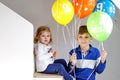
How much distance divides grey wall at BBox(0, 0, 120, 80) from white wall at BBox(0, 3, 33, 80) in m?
0.92

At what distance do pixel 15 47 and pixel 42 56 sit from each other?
12.4 inches

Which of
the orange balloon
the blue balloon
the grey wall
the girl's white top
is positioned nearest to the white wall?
the girl's white top

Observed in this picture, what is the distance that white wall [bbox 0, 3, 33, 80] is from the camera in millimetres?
1942

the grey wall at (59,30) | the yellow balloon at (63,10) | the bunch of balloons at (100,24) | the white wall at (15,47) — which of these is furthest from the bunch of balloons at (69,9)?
the grey wall at (59,30)

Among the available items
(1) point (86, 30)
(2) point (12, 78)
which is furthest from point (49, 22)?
(2) point (12, 78)

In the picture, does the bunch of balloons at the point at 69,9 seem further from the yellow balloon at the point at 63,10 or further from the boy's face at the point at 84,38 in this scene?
the boy's face at the point at 84,38

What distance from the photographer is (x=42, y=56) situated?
2.23 meters

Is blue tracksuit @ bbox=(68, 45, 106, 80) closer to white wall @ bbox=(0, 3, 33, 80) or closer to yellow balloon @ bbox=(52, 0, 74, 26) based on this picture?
yellow balloon @ bbox=(52, 0, 74, 26)

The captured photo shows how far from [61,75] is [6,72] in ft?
1.58

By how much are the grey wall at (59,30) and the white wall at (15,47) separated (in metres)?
Answer: 0.92

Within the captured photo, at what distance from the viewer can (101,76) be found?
2906mm

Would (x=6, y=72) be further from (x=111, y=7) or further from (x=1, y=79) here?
(x=111, y=7)

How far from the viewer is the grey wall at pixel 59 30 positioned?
2.88m

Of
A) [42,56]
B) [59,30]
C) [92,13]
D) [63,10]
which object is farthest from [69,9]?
[59,30]
